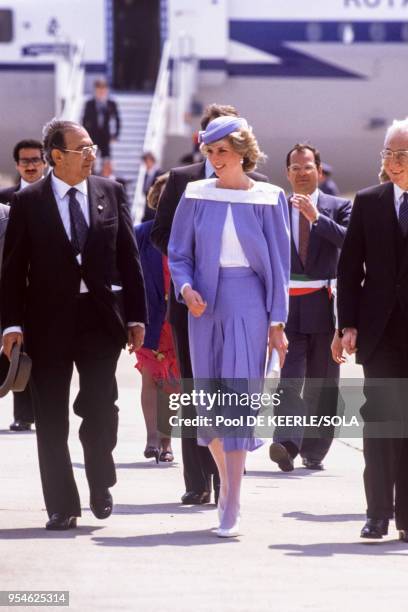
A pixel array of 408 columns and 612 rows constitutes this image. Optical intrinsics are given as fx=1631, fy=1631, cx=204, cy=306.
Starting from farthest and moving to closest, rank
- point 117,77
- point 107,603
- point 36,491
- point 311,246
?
point 117,77 < point 311,246 < point 36,491 < point 107,603

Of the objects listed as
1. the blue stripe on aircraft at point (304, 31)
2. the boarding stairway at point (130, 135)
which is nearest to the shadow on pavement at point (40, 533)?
the boarding stairway at point (130, 135)

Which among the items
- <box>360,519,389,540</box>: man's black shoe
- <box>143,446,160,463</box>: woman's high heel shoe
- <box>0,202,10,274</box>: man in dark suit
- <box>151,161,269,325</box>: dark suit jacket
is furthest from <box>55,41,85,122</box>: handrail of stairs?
<box>360,519,389,540</box>: man's black shoe

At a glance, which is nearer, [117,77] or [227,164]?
[227,164]

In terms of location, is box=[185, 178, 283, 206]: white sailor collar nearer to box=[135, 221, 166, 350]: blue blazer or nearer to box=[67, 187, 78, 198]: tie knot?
box=[67, 187, 78, 198]: tie knot

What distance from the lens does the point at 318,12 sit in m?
27.8

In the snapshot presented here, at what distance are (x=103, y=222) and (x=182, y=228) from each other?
35 centimetres

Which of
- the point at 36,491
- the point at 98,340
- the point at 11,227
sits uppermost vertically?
the point at 11,227

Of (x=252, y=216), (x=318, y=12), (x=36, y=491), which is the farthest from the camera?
(x=318, y=12)

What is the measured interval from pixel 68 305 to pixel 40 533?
0.89m

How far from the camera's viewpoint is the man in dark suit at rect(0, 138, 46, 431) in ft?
31.9

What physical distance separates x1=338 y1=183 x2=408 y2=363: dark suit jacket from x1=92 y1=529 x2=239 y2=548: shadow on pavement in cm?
89

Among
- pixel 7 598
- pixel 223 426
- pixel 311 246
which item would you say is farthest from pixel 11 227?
pixel 311 246

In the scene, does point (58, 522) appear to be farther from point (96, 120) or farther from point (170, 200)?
point (96, 120)

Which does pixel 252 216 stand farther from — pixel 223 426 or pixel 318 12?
pixel 318 12
